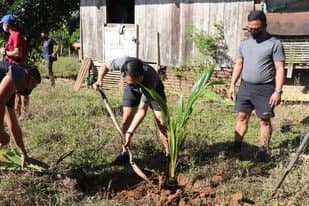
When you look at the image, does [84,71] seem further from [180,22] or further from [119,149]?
[119,149]

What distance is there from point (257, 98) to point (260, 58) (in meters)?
0.49

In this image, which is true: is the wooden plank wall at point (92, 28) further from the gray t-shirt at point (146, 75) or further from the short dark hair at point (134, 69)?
the short dark hair at point (134, 69)

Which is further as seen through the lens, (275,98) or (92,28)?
(92,28)

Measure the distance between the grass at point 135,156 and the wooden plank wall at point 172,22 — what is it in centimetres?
206

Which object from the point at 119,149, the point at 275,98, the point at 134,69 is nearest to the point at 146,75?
the point at 134,69

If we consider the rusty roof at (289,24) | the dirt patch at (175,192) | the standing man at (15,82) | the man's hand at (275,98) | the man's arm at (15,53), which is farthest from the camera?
the rusty roof at (289,24)

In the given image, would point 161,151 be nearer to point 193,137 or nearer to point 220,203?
point 193,137

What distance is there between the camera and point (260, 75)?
5.20 metres

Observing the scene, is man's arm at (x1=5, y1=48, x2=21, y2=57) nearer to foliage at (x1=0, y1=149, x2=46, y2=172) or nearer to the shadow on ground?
the shadow on ground

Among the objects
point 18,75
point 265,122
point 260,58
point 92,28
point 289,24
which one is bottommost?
point 265,122

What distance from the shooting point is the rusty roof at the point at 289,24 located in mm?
8258

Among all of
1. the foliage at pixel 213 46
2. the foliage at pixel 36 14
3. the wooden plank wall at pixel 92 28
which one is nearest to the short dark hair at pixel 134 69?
the foliage at pixel 213 46

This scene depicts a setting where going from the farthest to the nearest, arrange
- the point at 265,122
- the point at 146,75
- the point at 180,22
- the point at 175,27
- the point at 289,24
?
the point at 175,27
the point at 180,22
the point at 289,24
the point at 265,122
the point at 146,75

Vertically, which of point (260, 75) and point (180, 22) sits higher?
point (180, 22)
